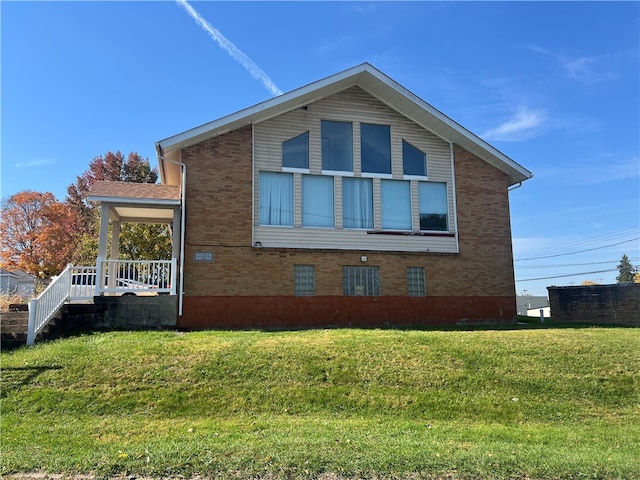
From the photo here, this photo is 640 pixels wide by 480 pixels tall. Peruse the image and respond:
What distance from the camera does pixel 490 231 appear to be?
666 inches

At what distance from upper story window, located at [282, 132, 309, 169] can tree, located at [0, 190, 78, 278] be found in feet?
97.0

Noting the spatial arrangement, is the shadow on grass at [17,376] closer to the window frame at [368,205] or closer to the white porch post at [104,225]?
the white porch post at [104,225]

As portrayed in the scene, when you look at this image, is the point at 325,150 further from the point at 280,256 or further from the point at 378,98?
the point at 280,256

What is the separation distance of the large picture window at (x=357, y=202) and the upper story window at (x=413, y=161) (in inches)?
57.6

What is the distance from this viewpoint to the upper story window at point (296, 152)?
15.5m

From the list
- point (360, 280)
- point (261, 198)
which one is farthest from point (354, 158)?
point (360, 280)

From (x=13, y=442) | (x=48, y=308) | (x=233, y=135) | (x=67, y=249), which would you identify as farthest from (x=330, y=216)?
(x=67, y=249)

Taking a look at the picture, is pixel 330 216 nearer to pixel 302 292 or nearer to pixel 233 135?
pixel 302 292

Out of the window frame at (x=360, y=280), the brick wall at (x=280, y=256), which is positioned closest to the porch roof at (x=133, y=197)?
the brick wall at (x=280, y=256)

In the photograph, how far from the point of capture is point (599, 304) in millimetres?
19969

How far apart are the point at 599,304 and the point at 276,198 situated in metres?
13.8

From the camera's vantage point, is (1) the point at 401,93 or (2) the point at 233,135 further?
(1) the point at 401,93

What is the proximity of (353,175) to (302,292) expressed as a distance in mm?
4096

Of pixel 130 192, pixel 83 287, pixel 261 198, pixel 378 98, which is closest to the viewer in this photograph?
pixel 83 287
